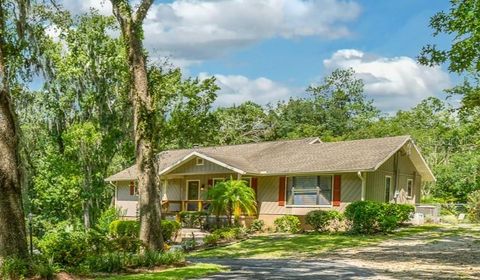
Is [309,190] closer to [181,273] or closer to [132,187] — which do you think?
[132,187]

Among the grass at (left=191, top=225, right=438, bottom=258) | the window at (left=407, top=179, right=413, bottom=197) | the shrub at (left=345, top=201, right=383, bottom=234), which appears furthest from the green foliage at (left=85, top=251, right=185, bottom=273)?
the window at (left=407, top=179, right=413, bottom=197)

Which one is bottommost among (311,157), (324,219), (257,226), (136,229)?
(257,226)

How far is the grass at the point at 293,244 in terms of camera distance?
18.2 meters

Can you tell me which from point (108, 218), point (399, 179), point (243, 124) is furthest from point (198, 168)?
point (243, 124)

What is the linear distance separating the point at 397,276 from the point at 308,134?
40266 millimetres

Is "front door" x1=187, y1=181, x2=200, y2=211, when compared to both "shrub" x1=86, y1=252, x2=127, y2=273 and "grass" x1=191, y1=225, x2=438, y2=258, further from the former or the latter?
"shrub" x1=86, y1=252, x2=127, y2=273

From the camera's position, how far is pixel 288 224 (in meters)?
25.5

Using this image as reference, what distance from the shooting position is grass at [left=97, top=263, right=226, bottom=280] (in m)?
11.7

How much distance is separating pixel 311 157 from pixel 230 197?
512 centimetres

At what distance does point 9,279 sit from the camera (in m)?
10.5

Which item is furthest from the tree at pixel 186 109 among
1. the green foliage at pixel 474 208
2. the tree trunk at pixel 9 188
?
the green foliage at pixel 474 208

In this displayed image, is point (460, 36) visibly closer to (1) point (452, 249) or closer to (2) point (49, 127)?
(1) point (452, 249)

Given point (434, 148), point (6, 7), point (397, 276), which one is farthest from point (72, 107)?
point (434, 148)

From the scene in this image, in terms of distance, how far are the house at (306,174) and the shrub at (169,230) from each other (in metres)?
4.98
